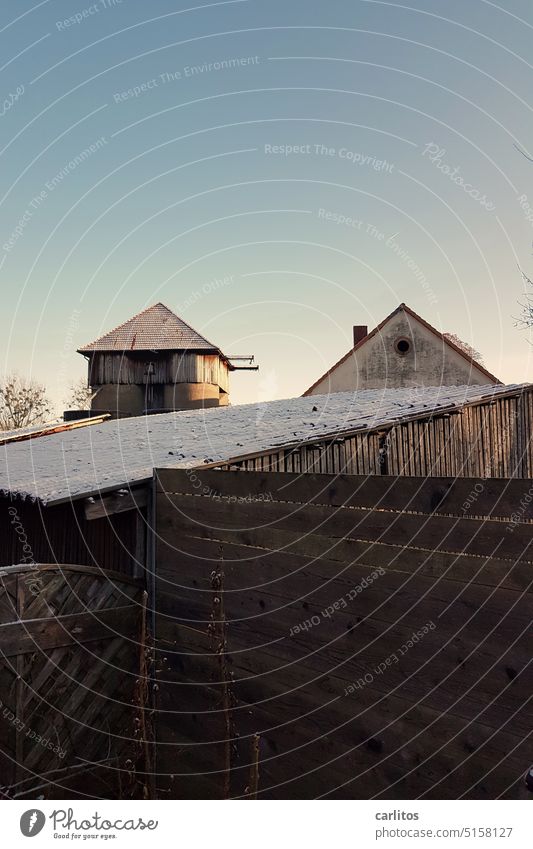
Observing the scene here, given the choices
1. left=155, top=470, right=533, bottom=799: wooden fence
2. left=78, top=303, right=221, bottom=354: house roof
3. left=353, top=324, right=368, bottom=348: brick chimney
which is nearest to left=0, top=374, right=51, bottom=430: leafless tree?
left=78, top=303, right=221, bottom=354: house roof

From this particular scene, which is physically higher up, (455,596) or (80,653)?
(455,596)

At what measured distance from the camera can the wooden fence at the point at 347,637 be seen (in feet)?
10.8

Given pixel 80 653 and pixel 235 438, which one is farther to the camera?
pixel 235 438

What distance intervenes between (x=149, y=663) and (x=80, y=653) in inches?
28.1

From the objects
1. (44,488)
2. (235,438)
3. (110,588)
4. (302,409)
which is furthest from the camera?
(302,409)

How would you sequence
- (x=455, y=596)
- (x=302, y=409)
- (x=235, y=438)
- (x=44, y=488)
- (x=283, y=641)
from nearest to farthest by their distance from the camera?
1. (x=455, y=596)
2. (x=283, y=641)
3. (x=44, y=488)
4. (x=235, y=438)
5. (x=302, y=409)

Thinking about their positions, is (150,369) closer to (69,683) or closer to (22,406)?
A: (22,406)

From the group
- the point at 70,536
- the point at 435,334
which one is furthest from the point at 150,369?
the point at 70,536

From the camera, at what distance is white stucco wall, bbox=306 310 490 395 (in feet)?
82.5

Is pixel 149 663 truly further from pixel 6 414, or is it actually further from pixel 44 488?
pixel 6 414

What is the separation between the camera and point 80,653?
18.6 ft

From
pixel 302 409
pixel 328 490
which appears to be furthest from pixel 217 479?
pixel 302 409

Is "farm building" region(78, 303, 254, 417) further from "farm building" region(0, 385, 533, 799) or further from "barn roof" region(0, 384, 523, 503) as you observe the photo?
"farm building" region(0, 385, 533, 799)

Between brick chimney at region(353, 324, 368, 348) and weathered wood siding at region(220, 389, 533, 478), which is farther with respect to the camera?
brick chimney at region(353, 324, 368, 348)
